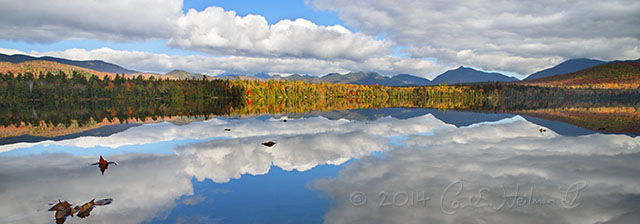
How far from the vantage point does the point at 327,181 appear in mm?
11227

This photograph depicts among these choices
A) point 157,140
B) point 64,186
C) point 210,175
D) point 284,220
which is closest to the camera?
point 284,220

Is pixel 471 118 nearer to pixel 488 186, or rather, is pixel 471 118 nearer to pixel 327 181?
pixel 488 186

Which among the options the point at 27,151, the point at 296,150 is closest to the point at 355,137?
the point at 296,150

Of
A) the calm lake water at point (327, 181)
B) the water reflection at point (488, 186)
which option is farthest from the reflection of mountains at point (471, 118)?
the water reflection at point (488, 186)

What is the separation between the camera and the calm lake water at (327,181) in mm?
8359

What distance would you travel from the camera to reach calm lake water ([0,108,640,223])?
27.4ft

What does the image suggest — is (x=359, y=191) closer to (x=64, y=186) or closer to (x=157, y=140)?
(x=64, y=186)

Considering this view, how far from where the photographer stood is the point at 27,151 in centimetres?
1711

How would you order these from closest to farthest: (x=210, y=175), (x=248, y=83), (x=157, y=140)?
(x=210, y=175) < (x=157, y=140) < (x=248, y=83)

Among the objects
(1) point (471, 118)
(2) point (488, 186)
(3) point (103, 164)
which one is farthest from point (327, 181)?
(1) point (471, 118)

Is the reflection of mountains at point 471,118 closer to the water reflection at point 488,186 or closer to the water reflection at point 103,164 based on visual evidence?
the water reflection at point 488,186

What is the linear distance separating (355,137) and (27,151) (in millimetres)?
18012

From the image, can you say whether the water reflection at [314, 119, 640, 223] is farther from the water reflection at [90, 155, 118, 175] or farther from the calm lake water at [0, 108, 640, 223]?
the water reflection at [90, 155, 118, 175]

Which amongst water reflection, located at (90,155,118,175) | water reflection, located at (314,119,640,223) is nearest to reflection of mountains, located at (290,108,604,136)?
water reflection, located at (314,119,640,223)
